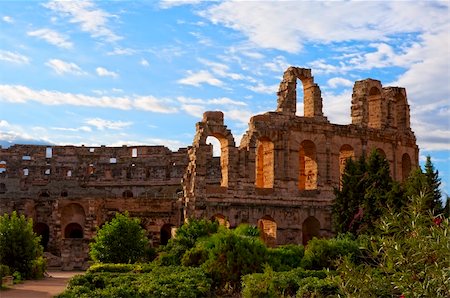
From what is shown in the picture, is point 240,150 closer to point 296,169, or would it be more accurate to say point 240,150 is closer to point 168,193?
point 296,169

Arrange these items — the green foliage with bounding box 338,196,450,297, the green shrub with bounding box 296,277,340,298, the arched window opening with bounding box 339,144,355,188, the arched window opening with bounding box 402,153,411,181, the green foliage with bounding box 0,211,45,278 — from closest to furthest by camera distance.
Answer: the green foliage with bounding box 338,196,450,297 < the green shrub with bounding box 296,277,340,298 < the green foliage with bounding box 0,211,45,278 < the arched window opening with bounding box 339,144,355,188 < the arched window opening with bounding box 402,153,411,181

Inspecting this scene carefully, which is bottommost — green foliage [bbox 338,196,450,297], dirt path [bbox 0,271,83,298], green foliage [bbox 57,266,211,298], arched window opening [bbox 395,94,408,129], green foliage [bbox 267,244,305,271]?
dirt path [bbox 0,271,83,298]

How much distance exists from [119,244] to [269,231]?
449 inches

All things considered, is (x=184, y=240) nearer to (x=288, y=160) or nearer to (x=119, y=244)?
(x=119, y=244)

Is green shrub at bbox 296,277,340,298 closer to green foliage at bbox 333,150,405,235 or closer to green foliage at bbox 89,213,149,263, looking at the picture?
green foliage at bbox 333,150,405,235

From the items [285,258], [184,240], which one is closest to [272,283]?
[285,258]

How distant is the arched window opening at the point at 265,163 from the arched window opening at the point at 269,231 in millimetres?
2152

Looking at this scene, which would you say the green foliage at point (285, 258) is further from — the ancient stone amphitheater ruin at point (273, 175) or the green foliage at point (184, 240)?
the ancient stone amphitheater ruin at point (273, 175)

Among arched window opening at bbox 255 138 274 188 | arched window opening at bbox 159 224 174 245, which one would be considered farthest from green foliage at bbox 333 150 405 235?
arched window opening at bbox 159 224 174 245

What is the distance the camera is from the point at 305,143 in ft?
121

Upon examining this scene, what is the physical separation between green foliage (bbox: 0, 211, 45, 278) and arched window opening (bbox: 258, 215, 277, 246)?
13.2m

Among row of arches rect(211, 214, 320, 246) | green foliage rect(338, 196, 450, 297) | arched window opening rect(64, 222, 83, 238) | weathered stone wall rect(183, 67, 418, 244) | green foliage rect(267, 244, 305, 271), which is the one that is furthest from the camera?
arched window opening rect(64, 222, 83, 238)

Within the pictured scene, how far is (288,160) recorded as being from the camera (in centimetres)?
3547

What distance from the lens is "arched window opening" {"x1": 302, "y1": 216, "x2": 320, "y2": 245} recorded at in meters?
35.6
